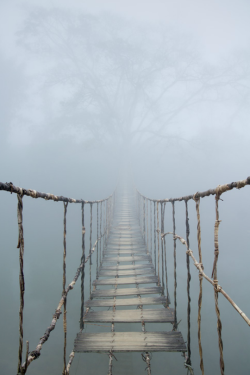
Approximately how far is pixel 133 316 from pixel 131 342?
312mm

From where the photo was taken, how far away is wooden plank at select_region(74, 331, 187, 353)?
1.46 meters

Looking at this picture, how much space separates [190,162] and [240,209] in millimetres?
8355

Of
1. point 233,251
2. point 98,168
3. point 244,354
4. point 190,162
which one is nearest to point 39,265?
point 244,354

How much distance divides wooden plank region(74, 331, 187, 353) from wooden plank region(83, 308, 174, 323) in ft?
0.46

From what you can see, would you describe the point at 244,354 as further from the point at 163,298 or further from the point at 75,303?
the point at 163,298

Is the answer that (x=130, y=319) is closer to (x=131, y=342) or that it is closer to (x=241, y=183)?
(x=131, y=342)

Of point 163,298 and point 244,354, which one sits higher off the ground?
→ point 163,298

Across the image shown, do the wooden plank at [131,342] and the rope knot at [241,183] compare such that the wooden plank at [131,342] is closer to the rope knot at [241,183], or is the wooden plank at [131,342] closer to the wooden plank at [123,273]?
the wooden plank at [123,273]

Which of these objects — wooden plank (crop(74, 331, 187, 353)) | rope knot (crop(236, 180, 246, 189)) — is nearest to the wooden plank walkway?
wooden plank (crop(74, 331, 187, 353))

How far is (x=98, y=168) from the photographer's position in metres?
26.1

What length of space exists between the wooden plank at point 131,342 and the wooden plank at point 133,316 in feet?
0.46


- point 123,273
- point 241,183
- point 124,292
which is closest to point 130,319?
point 124,292

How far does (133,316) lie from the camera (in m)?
1.85

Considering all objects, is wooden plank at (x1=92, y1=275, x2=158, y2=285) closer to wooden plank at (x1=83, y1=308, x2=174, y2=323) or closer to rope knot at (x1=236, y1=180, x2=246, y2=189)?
wooden plank at (x1=83, y1=308, x2=174, y2=323)
